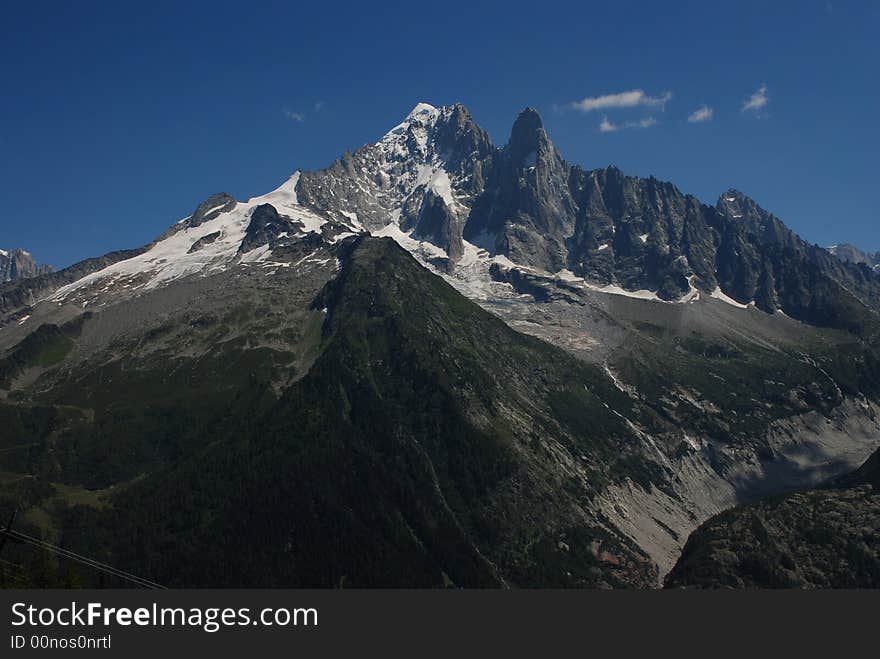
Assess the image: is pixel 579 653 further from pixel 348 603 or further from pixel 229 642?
pixel 229 642

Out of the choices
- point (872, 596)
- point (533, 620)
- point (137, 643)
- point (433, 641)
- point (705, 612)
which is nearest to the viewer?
point (137, 643)

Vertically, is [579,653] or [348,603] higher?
[348,603]

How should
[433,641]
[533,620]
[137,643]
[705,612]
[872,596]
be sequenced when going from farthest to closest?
[872,596], [705,612], [533,620], [433,641], [137,643]

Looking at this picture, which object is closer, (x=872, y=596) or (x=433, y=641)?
(x=433, y=641)

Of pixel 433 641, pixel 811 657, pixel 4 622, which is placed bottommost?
pixel 811 657

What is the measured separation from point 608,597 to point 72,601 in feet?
164

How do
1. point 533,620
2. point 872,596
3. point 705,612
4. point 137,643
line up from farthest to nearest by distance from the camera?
point 872,596 → point 705,612 → point 533,620 → point 137,643

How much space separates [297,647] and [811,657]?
46.1 meters

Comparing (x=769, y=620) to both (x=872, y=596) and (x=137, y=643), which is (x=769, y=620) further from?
(x=137, y=643)

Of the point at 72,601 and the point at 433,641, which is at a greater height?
the point at 72,601

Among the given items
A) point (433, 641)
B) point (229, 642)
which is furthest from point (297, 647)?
point (433, 641)

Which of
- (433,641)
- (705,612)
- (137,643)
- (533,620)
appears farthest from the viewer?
(705,612)

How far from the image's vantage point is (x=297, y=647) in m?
72.1

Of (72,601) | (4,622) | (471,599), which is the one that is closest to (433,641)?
(471,599)
